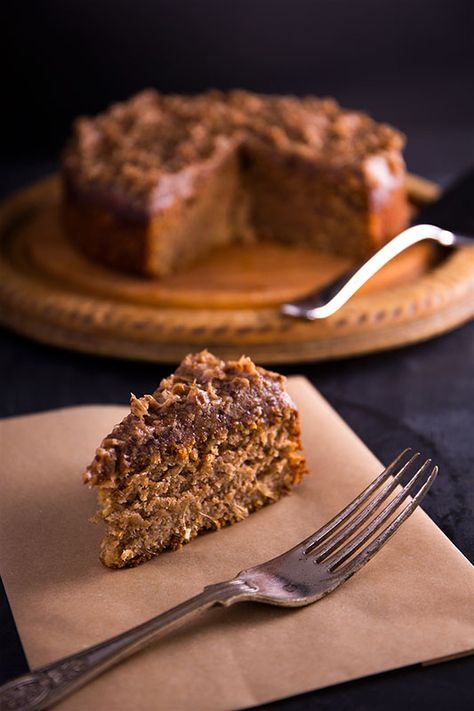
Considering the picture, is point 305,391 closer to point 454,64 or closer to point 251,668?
point 251,668

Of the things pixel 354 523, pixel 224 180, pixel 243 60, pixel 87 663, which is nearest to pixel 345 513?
A: pixel 354 523

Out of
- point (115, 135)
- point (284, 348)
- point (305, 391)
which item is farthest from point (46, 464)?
point (115, 135)

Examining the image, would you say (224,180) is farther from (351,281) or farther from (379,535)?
(379,535)

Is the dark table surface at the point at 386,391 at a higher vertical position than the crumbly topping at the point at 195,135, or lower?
lower

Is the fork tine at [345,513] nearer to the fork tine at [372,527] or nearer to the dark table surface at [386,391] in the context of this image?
the fork tine at [372,527]

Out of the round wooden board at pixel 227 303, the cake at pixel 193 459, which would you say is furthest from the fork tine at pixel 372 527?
the round wooden board at pixel 227 303

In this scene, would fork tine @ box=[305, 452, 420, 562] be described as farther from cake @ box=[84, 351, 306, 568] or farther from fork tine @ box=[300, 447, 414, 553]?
cake @ box=[84, 351, 306, 568]
